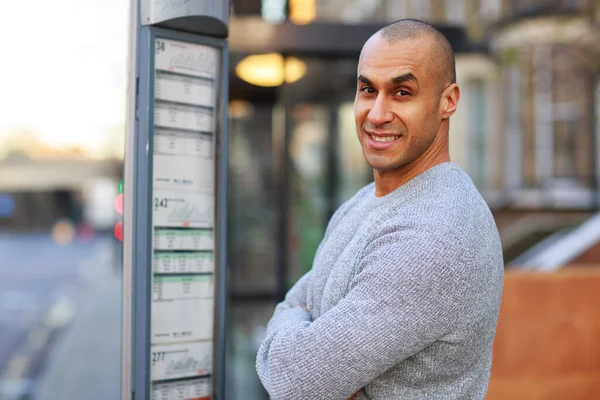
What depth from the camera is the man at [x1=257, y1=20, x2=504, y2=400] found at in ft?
5.12

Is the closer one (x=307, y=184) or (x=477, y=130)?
(x=307, y=184)

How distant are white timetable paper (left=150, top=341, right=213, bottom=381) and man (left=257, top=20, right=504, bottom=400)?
0.56 meters

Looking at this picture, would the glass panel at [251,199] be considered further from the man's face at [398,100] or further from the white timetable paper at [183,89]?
the man's face at [398,100]

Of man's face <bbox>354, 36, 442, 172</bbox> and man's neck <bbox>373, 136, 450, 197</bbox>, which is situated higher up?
man's face <bbox>354, 36, 442, 172</bbox>

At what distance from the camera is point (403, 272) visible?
156cm

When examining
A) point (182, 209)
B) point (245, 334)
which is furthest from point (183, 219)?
point (245, 334)

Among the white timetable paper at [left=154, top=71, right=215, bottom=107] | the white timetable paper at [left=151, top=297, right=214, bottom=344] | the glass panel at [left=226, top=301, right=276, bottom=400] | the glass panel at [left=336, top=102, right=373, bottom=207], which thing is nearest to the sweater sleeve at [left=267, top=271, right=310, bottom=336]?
the white timetable paper at [left=151, top=297, right=214, bottom=344]

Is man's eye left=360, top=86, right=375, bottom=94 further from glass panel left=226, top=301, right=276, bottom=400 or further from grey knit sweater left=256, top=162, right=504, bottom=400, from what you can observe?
glass panel left=226, top=301, right=276, bottom=400

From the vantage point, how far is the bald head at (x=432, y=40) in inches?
68.6

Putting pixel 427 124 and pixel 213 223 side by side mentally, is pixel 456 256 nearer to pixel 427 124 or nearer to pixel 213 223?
pixel 427 124

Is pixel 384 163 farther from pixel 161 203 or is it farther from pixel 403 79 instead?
pixel 161 203

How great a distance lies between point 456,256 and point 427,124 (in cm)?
37

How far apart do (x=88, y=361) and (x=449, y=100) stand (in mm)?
8898

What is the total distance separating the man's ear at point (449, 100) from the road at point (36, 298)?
860 centimetres
